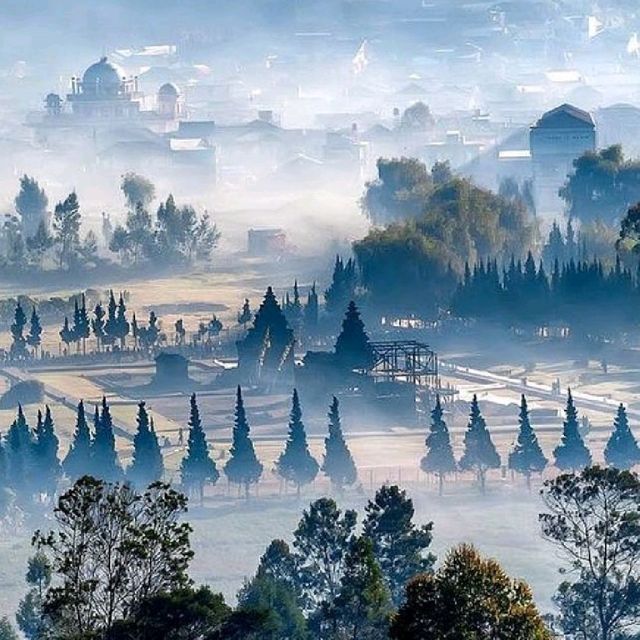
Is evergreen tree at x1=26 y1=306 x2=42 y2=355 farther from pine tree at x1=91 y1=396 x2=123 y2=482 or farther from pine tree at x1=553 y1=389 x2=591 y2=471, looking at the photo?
pine tree at x1=553 y1=389 x2=591 y2=471

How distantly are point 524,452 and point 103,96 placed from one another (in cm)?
11107

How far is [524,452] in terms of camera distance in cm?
5797

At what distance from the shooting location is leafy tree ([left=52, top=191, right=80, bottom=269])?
325 feet

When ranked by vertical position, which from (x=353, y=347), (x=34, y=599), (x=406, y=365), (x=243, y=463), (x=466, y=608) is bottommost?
(x=34, y=599)

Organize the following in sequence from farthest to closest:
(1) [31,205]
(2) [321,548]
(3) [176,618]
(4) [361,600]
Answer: (1) [31,205] → (2) [321,548] → (4) [361,600] → (3) [176,618]

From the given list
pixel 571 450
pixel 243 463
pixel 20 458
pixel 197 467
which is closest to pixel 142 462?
pixel 197 467

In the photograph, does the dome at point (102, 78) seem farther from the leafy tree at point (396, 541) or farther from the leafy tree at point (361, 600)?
the leafy tree at point (361, 600)

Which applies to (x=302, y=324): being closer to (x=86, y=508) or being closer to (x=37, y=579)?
(x=37, y=579)

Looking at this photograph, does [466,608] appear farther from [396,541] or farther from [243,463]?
[243,463]

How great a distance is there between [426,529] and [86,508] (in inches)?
367

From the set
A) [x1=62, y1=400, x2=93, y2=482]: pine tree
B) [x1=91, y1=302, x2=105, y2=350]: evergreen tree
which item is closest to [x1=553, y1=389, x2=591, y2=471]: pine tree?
[x1=62, y1=400, x2=93, y2=482]: pine tree

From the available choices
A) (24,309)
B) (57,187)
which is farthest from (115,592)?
(57,187)

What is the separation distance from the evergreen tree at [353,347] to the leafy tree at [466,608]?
36.4 metres

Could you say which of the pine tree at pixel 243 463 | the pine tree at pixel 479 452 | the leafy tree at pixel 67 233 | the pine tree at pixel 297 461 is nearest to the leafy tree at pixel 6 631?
the pine tree at pixel 243 463
